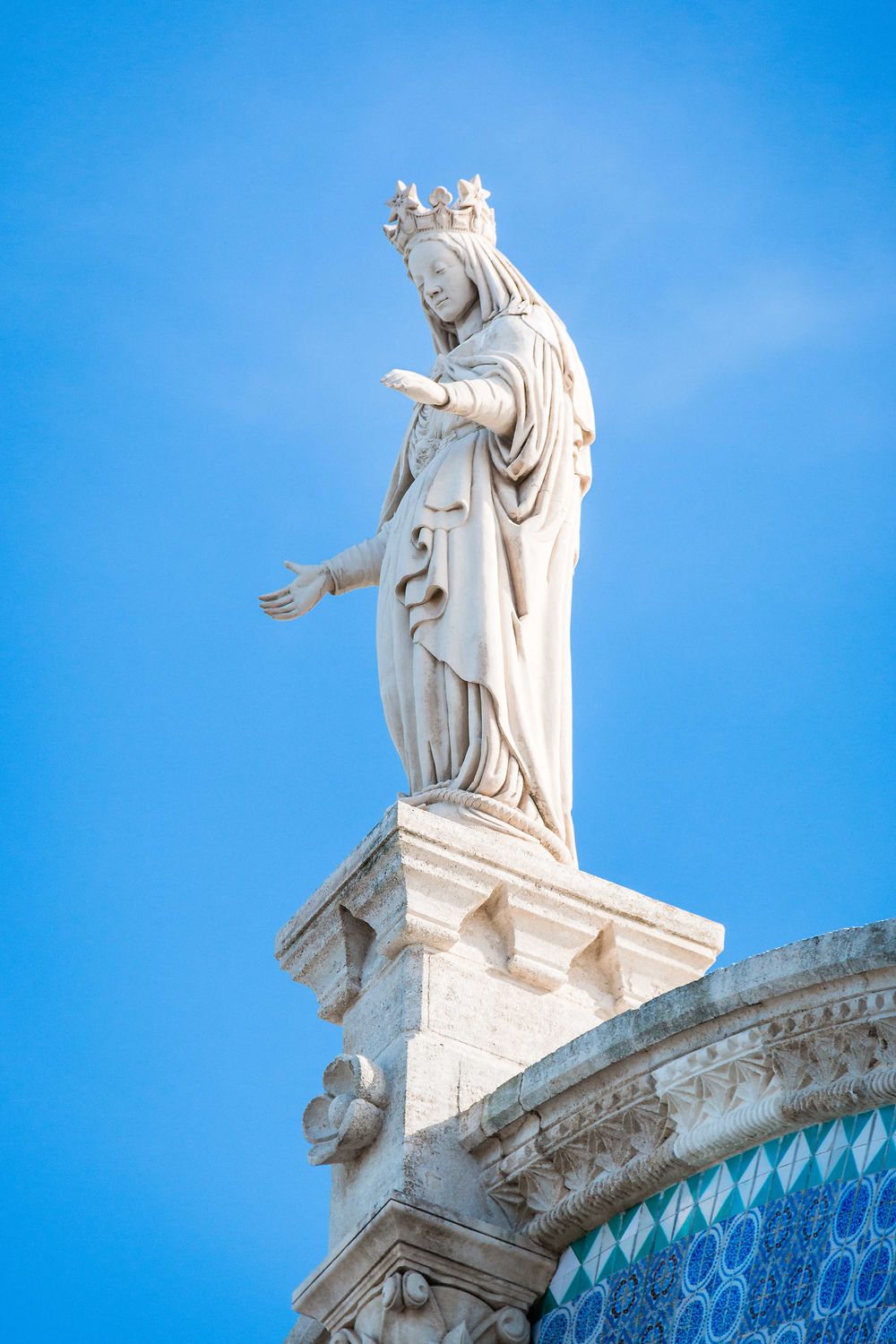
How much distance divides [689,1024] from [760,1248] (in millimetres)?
708

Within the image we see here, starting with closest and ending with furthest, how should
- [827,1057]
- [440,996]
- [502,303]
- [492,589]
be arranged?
[827,1057] < [440,996] < [492,589] < [502,303]

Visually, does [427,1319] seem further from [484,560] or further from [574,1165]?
[484,560]

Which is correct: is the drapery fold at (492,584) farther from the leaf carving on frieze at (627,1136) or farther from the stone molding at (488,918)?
the leaf carving on frieze at (627,1136)

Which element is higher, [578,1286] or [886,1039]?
[886,1039]

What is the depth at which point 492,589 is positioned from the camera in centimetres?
905

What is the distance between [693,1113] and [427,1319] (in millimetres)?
1057

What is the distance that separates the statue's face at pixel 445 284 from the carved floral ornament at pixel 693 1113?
4027mm

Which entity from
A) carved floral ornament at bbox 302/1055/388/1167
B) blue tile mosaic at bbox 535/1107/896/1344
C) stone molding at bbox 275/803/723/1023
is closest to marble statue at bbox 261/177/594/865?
stone molding at bbox 275/803/723/1023

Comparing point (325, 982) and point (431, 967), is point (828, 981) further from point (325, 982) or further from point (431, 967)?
point (325, 982)

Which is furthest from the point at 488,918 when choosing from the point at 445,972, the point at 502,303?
the point at 502,303

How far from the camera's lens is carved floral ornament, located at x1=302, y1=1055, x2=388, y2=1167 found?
7676 mm

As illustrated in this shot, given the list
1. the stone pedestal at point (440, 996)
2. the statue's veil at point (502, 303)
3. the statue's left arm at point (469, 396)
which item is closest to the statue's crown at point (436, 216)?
the statue's veil at point (502, 303)

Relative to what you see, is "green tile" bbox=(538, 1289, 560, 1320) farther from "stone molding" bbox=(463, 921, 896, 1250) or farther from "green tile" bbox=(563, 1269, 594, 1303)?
"stone molding" bbox=(463, 921, 896, 1250)

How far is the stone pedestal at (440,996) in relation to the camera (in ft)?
24.5
